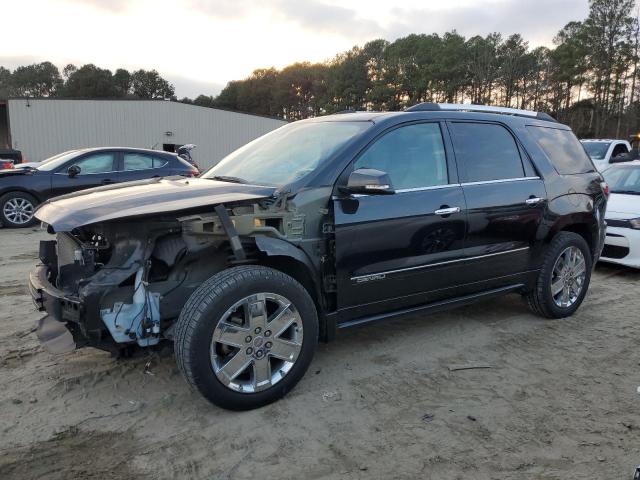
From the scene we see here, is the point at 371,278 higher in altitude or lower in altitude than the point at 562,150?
lower

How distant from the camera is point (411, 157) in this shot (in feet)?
12.0

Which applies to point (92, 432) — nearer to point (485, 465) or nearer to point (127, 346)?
point (127, 346)

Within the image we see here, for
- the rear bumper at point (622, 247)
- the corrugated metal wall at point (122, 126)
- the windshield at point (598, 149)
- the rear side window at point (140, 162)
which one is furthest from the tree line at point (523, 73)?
the rear bumper at point (622, 247)

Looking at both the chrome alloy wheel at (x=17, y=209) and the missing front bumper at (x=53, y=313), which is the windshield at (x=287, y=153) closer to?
the missing front bumper at (x=53, y=313)

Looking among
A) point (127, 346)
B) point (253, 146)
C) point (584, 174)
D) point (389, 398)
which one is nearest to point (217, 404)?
point (127, 346)

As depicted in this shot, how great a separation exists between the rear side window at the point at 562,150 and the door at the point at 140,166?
7.10m

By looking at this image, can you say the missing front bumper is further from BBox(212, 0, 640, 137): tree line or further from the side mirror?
BBox(212, 0, 640, 137): tree line

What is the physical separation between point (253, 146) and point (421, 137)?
1.44 m

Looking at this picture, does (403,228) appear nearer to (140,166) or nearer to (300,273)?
(300,273)

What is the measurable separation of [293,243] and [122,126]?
29970 mm

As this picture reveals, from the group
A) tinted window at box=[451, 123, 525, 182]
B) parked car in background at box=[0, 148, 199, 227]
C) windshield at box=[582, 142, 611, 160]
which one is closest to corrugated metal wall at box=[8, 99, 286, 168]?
parked car in background at box=[0, 148, 199, 227]

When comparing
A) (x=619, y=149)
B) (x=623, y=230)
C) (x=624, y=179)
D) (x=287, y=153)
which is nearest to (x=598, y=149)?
(x=619, y=149)

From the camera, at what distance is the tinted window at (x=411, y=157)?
350 centimetres

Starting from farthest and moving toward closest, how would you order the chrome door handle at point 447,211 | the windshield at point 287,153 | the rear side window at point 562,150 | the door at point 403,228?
the rear side window at point 562,150 → the chrome door handle at point 447,211 → the windshield at point 287,153 → the door at point 403,228
